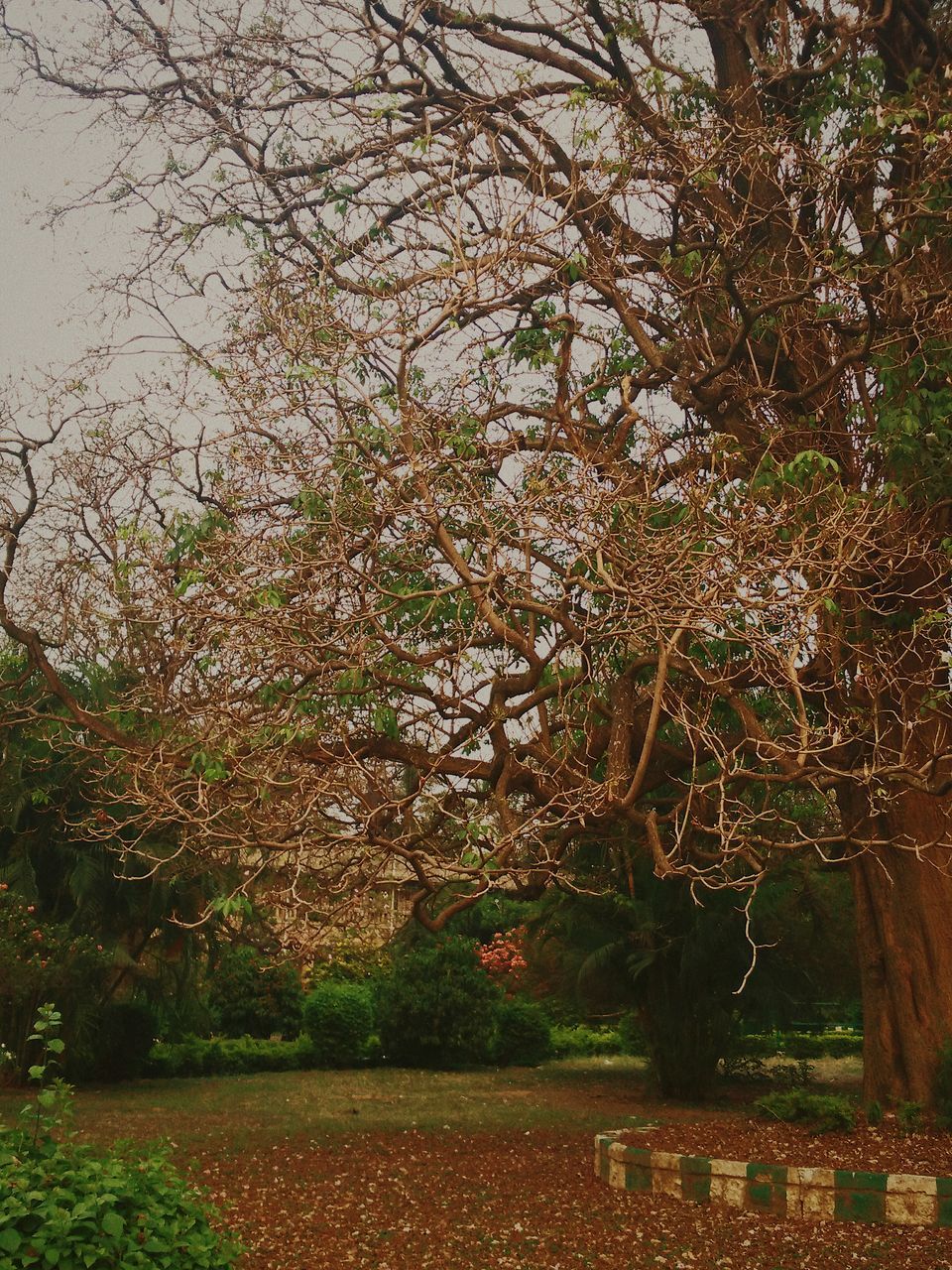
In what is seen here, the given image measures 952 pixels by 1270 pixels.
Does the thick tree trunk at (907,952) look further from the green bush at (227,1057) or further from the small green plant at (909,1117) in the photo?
the green bush at (227,1057)

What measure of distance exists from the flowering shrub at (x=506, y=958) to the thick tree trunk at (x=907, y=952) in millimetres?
5884

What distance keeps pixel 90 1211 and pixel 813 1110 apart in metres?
6.46

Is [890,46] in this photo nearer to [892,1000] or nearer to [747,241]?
[747,241]

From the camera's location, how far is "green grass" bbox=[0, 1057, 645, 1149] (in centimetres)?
1277

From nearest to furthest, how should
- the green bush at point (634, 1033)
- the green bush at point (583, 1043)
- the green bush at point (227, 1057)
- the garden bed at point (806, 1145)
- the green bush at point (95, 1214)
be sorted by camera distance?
the green bush at point (95, 1214) < the garden bed at point (806, 1145) < the green bush at point (634, 1033) < the green bush at point (227, 1057) < the green bush at point (583, 1043)

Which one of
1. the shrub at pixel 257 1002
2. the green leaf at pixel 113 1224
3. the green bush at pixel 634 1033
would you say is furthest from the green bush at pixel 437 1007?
the green leaf at pixel 113 1224

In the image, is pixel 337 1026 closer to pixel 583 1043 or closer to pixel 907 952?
pixel 583 1043

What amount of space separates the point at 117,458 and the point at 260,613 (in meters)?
3.07

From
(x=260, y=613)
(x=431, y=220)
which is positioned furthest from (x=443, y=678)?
(x=431, y=220)

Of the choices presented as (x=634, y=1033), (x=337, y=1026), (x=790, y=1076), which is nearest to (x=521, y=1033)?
(x=337, y=1026)

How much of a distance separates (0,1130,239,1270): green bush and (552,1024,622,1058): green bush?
21.1m

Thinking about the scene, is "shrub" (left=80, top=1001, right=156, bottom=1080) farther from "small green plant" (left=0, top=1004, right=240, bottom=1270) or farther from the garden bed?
"small green plant" (left=0, top=1004, right=240, bottom=1270)

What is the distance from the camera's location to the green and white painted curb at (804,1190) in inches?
298

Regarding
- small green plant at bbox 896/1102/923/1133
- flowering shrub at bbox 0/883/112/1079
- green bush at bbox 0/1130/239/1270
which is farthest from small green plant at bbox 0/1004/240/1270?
flowering shrub at bbox 0/883/112/1079
